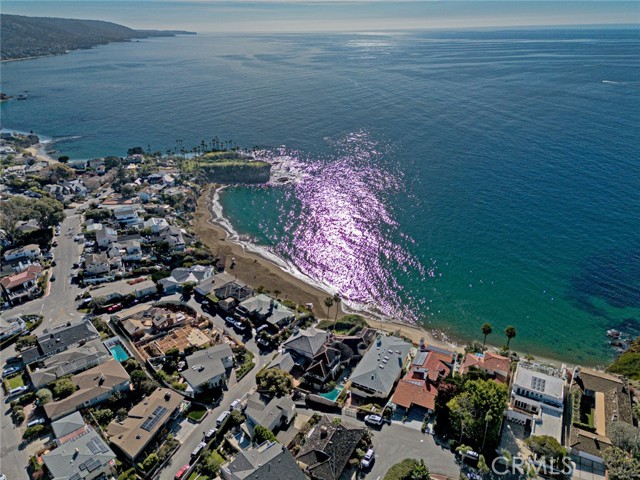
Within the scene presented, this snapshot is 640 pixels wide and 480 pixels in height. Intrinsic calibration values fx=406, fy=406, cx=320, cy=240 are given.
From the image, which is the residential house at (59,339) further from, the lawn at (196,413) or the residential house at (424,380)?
the residential house at (424,380)

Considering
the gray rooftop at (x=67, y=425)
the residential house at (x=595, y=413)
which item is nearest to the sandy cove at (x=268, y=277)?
the residential house at (x=595, y=413)

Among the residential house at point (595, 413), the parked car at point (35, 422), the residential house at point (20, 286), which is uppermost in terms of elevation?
the residential house at point (20, 286)

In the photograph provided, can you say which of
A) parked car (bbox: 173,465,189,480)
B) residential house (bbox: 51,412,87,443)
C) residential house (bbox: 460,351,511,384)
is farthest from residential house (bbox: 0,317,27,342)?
residential house (bbox: 460,351,511,384)

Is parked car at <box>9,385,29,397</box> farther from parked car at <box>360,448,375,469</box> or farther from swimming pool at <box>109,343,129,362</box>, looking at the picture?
parked car at <box>360,448,375,469</box>

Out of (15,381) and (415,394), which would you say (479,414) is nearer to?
(415,394)

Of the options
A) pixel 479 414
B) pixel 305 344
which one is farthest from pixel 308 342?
pixel 479 414

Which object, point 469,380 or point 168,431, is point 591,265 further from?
point 168,431

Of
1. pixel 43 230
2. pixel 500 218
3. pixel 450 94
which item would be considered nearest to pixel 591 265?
pixel 500 218
